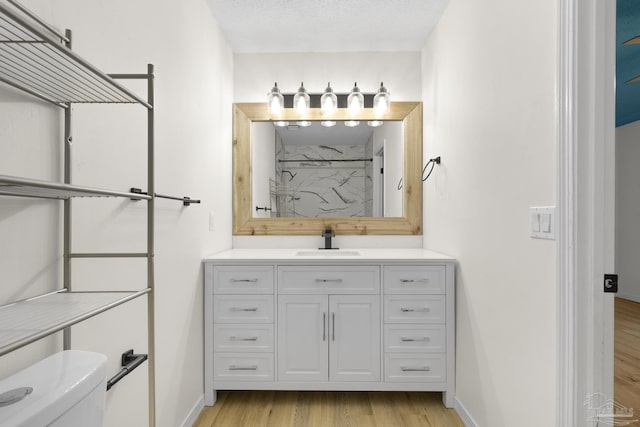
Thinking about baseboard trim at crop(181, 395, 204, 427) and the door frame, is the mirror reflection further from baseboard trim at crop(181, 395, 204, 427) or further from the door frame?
the door frame

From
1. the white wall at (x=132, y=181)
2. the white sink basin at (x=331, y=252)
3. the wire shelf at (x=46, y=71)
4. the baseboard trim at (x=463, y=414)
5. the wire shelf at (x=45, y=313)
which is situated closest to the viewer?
the wire shelf at (x=45, y=313)

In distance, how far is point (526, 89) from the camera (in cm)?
128

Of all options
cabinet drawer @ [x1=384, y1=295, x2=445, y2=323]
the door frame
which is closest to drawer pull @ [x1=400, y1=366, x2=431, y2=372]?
cabinet drawer @ [x1=384, y1=295, x2=445, y2=323]

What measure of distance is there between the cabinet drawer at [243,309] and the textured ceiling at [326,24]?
1.77 m

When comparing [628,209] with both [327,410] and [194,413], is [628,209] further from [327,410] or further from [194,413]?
[194,413]

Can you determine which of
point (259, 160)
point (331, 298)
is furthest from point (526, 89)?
point (259, 160)

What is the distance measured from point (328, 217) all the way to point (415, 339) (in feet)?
3.54

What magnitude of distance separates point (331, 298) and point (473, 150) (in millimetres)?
1108

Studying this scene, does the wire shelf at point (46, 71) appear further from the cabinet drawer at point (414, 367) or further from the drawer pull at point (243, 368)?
the cabinet drawer at point (414, 367)

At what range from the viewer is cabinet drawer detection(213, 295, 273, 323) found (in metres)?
2.02

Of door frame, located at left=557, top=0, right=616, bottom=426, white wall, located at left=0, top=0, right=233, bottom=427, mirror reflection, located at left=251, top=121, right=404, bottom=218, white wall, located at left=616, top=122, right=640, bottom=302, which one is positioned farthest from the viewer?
white wall, located at left=616, top=122, right=640, bottom=302

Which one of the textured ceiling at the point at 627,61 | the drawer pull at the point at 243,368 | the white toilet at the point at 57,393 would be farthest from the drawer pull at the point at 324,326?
the textured ceiling at the point at 627,61

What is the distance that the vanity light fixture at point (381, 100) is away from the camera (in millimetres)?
2543

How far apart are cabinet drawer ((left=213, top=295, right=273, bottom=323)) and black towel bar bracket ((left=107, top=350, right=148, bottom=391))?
75 centimetres
